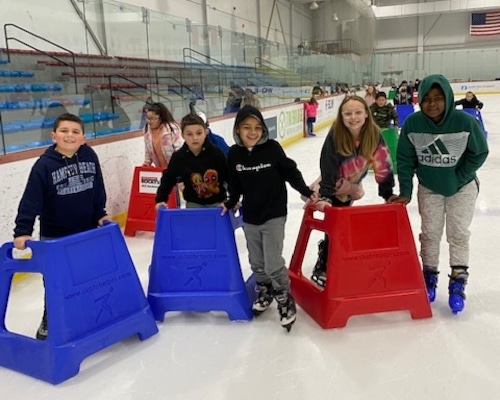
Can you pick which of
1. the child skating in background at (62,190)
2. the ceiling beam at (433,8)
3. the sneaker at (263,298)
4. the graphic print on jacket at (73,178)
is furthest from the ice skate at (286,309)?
the ceiling beam at (433,8)

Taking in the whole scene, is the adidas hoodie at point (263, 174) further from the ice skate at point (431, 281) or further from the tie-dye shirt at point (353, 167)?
the ice skate at point (431, 281)

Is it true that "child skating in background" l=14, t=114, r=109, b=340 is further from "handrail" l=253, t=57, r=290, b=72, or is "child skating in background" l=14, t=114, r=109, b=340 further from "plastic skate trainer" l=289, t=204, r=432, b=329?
"handrail" l=253, t=57, r=290, b=72

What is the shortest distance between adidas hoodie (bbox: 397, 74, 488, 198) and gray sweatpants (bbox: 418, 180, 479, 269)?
47 millimetres

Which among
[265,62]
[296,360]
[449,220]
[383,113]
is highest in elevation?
[265,62]

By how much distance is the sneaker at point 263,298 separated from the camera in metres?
2.32

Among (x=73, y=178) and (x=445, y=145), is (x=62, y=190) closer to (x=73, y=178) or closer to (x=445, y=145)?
(x=73, y=178)

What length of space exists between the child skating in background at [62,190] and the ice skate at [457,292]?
1.60 metres

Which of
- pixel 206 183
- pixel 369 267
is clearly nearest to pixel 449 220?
pixel 369 267

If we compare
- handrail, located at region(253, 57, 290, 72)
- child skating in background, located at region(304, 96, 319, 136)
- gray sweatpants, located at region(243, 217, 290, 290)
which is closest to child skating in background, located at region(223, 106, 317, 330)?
gray sweatpants, located at region(243, 217, 290, 290)

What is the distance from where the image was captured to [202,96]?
6742 mm

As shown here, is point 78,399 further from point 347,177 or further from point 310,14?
point 310,14

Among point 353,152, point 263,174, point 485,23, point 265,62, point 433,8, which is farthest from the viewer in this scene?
point 485,23

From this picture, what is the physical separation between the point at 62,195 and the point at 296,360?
113 cm

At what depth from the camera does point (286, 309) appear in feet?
7.18
